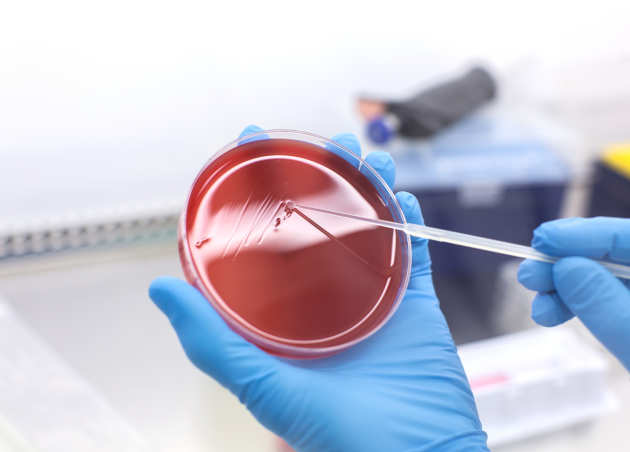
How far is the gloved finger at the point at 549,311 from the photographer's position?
38.5 inches

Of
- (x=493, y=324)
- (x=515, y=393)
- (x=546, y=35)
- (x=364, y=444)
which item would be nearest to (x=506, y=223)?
(x=493, y=324)

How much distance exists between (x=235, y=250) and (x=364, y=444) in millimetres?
348

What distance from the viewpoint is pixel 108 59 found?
1.51 m

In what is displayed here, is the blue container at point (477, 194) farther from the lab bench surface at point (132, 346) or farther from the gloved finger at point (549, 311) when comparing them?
the gloved finger at point (549, 311)

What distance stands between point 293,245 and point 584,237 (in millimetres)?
530

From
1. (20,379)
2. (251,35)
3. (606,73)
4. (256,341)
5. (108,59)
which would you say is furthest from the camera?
(606,73)

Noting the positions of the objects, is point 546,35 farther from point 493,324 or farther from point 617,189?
point 493,324

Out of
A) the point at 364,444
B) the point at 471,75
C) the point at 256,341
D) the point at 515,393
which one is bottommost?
the point at 515,393

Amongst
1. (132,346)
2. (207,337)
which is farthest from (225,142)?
(207,337)

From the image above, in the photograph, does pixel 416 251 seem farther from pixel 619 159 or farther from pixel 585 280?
pixel 619 159

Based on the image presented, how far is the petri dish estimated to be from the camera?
781 millimetres

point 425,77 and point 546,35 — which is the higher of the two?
point 546,35

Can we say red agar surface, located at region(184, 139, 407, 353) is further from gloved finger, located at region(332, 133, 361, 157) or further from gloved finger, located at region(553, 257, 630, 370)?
gloved finger, located at region(553, 257, 630, 370)

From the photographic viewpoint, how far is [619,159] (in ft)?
6.20
